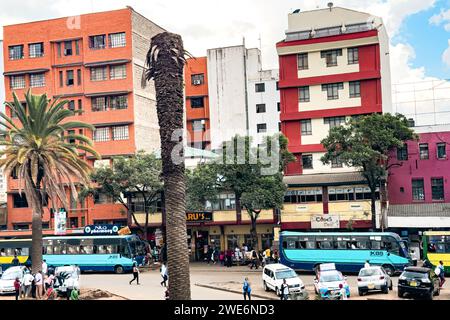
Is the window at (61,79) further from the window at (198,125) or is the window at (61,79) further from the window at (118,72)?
the window at (198,125)

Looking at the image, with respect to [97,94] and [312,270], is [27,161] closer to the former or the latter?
[312,270]

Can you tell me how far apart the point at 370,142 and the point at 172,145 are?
27.4 m

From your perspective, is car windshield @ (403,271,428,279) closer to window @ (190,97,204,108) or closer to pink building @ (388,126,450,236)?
pink building @ (388,126,450,236)

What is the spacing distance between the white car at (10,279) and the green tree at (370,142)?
24778 mm

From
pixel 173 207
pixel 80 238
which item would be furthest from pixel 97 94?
pixel 173 207

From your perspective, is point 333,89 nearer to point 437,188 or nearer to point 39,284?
point 437,188

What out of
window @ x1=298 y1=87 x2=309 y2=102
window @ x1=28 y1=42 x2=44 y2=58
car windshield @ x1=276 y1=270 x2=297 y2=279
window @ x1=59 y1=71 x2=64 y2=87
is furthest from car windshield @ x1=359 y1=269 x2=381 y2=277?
window @ x1=28 y1=42 x2=44 y2=58

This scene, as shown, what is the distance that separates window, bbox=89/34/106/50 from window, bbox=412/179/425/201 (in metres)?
32.8

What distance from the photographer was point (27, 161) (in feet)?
126

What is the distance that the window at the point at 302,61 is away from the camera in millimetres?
57312

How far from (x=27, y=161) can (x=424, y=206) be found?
32.2 meters

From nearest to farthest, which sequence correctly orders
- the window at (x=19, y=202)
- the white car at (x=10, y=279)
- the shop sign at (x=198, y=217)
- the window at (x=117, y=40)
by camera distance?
the white car at (x=10, y=279) → the shop sign at (x=198, y=217) → the window at (x=117, y=40) → the window at (x=19, y=202)

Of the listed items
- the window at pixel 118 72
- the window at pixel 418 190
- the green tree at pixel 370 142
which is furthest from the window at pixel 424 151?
the window at pixel 118 72

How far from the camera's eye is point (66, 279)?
35375mm
